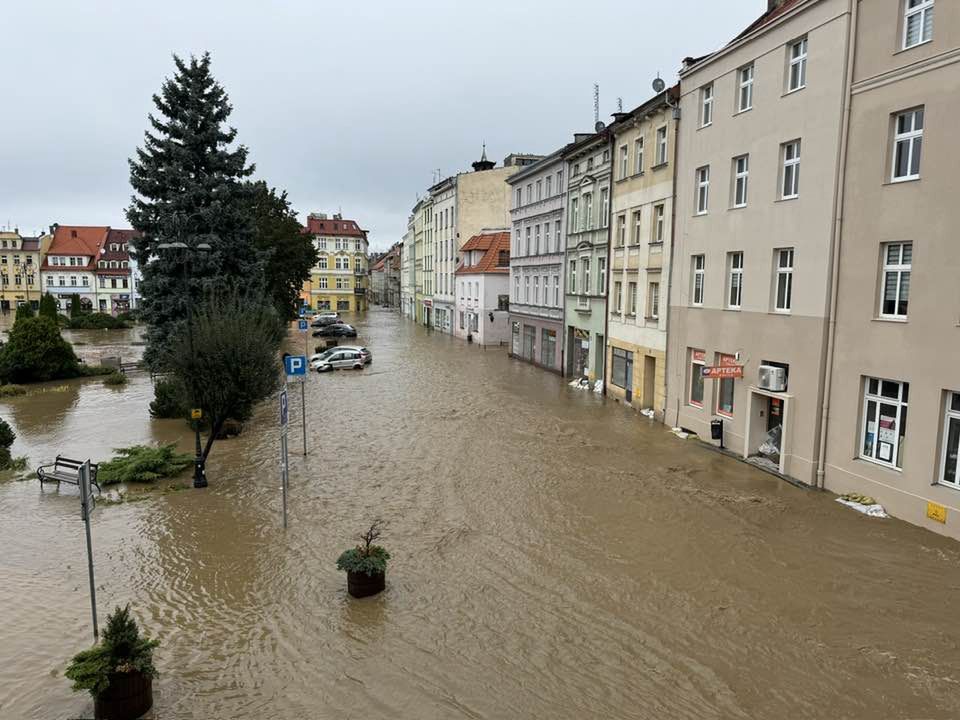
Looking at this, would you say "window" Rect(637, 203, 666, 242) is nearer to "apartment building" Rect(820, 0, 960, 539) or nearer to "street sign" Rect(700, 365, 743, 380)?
"street sign" Rect(700, 365, 743, 380)

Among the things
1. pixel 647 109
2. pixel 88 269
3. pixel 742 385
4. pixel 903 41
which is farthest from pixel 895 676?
pixel 88 269

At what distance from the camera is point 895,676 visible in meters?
8.27

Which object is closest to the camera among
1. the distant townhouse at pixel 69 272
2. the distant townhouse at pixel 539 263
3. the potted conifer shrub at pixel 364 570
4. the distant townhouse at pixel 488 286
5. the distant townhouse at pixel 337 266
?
the potted conifer shrub at pixel 364 570

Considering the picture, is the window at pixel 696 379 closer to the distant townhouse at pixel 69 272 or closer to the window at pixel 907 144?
the window at pixel 907 144

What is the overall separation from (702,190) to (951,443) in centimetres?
1098

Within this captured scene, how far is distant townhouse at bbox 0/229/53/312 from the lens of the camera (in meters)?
90.4

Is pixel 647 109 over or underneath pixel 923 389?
over

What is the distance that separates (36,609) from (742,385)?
53.9ft

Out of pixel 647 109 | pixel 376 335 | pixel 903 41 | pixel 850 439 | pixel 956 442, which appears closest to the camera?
pixel 956 442

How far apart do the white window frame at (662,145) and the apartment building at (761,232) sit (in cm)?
147

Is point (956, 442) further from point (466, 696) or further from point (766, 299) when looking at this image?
point (466, 696)

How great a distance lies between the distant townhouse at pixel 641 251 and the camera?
23328 mm

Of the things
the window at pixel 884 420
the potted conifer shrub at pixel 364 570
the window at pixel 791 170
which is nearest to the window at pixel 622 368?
the window at pixel 791 170

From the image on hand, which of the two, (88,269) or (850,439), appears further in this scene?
(88,269)
